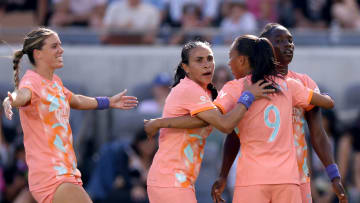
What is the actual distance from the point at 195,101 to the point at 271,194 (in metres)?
0.94

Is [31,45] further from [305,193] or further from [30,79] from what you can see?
[305,193]

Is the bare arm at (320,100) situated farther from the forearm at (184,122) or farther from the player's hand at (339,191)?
the forearm at (184,122)

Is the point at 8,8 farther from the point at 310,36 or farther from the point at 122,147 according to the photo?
the point at 310,36

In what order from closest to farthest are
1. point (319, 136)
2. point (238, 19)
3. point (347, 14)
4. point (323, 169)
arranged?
point (319, 136)
point (323, 169)
point (238, 19)
point (347, 14)

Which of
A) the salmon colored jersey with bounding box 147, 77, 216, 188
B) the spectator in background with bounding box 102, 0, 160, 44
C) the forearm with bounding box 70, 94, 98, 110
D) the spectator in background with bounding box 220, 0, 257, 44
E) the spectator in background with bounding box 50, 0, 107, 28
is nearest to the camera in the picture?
the salmon colored jersey with bounding box 147, 77, 216, 188

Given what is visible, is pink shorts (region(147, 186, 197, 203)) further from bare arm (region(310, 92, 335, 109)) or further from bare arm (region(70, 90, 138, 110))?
bare arm (region(310, 92, 335, 109))

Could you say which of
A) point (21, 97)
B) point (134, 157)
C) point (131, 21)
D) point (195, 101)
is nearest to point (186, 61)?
point (195, 101)

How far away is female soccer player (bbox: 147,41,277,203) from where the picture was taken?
253 inches

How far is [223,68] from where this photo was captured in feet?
36.4

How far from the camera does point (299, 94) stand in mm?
6656

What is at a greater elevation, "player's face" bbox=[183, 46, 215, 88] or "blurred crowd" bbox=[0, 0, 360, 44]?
"player's face" bbox=[183, 46, 215, 88]

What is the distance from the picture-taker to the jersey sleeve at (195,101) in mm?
6512

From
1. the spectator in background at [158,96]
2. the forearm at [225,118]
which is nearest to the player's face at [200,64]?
the forearm at [225,118]

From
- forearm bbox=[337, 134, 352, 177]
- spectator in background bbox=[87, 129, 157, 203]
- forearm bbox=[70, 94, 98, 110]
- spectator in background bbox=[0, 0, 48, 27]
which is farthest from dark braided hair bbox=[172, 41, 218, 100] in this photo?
spectator in background bbox=[0, 0, 48, 27]
